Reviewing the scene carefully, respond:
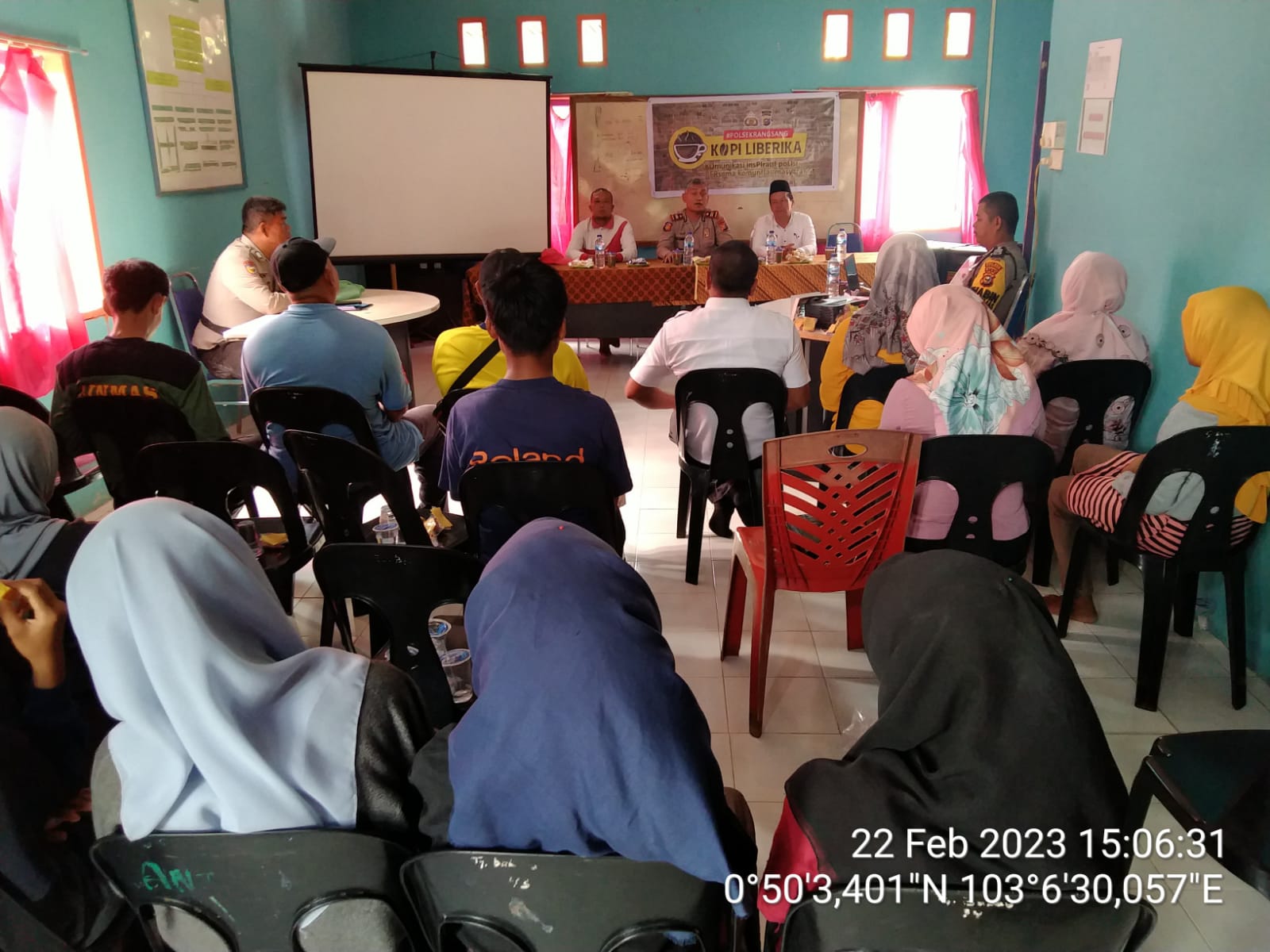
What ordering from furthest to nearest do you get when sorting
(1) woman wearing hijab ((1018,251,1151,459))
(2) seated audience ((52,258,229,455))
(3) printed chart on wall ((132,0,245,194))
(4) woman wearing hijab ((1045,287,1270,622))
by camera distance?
1. (3) printed chart on wall ((132,0,245,194))
2. (1) woman wearing hijab ((1018,251,1151,459))
3. (2) seated audience ((52,258,229,455))
4. (4) woman wearing hijab ((1045,287,1270,622))

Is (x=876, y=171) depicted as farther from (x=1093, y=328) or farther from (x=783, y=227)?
(x=1093, y=328)

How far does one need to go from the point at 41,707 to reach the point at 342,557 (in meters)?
0.52

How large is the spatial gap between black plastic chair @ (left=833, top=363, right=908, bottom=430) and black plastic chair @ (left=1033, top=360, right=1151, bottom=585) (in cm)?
54

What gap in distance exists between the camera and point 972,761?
3.40 ft

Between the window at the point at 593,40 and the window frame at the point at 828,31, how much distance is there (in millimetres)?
1775

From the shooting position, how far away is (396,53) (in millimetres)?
7355

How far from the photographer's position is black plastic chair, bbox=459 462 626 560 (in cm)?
202

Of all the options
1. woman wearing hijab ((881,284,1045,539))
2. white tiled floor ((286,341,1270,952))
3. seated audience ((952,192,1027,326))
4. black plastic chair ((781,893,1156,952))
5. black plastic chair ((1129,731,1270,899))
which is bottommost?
white tiled floor ((286,341,1270,952))

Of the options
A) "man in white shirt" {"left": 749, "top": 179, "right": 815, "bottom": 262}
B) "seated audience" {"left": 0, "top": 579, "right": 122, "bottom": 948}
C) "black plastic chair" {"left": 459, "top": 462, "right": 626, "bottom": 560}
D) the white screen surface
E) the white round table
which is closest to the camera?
"seated audience" {"left": 0, "top": 579, "right": 122, "bottom": 948}

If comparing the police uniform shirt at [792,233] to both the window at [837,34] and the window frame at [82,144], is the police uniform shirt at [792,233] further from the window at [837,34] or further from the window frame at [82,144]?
the window frame at [82,144]

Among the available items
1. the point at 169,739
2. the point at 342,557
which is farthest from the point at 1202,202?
the point at 169,739

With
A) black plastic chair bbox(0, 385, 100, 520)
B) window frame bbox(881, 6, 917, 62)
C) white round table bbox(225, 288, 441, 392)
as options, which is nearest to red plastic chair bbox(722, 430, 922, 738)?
black plastic chair bbox(0, 385, 100, 520)

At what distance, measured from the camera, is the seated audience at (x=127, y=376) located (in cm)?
260

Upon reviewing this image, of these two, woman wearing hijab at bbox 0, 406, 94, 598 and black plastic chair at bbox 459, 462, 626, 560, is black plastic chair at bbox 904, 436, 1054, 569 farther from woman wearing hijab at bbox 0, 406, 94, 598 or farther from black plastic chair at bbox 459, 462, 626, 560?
woman wearing hijab at bbox 0, 406, 94, 598
